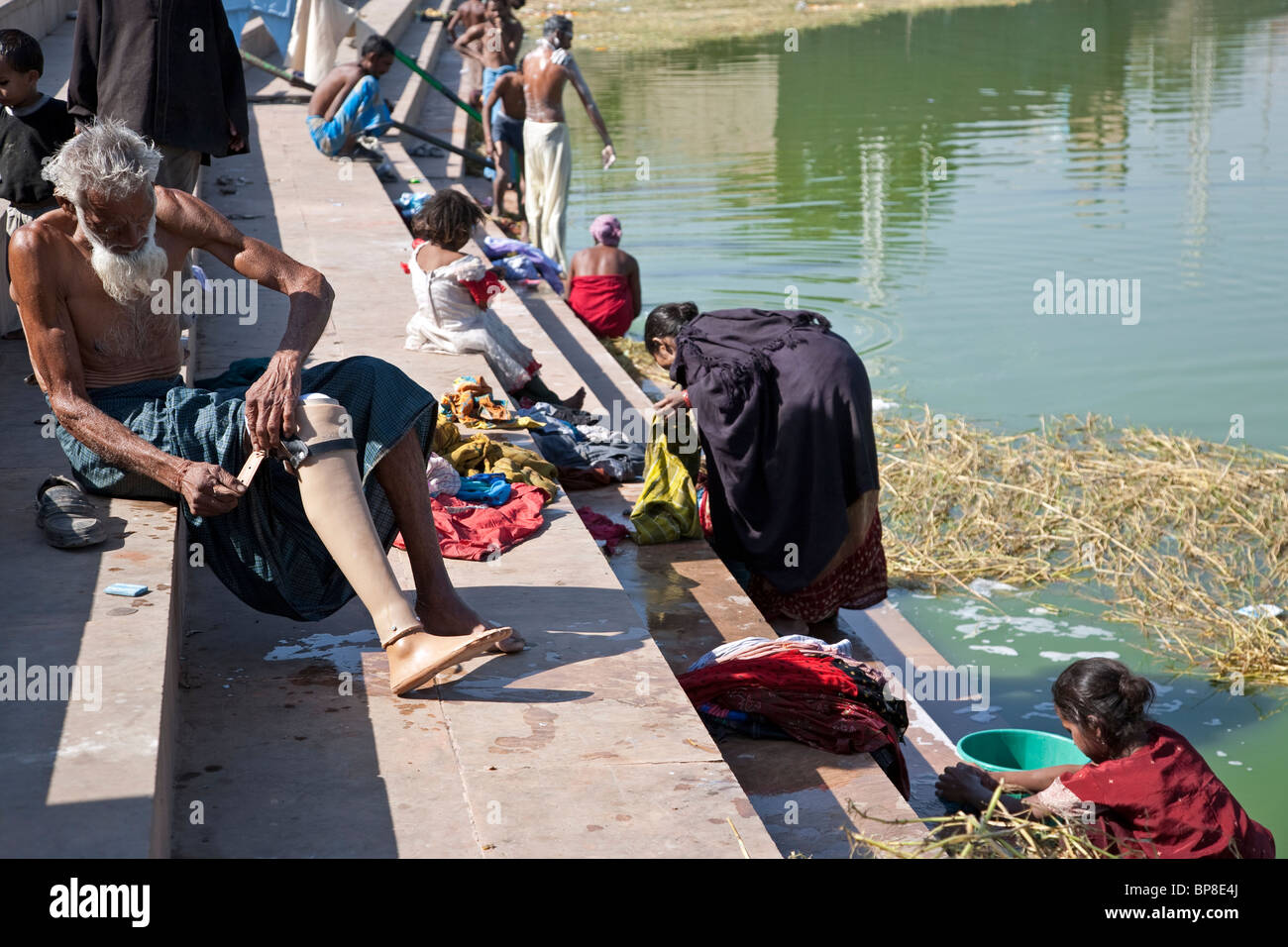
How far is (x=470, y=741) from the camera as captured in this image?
11.2 feet

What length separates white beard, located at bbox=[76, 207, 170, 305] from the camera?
374 centimetres

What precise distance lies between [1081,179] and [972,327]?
6296mm

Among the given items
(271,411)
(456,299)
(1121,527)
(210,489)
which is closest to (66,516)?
(210,489)

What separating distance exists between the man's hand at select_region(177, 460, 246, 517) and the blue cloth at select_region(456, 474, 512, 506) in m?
1.46

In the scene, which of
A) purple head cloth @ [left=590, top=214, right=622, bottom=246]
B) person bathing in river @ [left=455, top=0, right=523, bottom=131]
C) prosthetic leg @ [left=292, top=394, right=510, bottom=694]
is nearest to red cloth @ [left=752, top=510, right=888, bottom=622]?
prosthetic leg @ [left=292, top=394, right=510, bottom=694]

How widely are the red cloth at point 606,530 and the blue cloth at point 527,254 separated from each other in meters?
5.03

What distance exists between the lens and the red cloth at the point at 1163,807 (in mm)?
3564

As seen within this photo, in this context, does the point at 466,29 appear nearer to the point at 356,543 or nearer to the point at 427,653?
the point at 356,543

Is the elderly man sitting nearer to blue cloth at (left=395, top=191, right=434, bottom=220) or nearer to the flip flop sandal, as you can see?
the flip flop sandal

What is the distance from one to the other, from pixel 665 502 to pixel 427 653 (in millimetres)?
2085

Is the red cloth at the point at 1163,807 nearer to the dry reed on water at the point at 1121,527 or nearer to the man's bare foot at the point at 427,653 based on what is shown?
the man's bare foot at the point at 427,653

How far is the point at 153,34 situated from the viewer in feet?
19.6

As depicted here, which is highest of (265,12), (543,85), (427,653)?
(265,12)
